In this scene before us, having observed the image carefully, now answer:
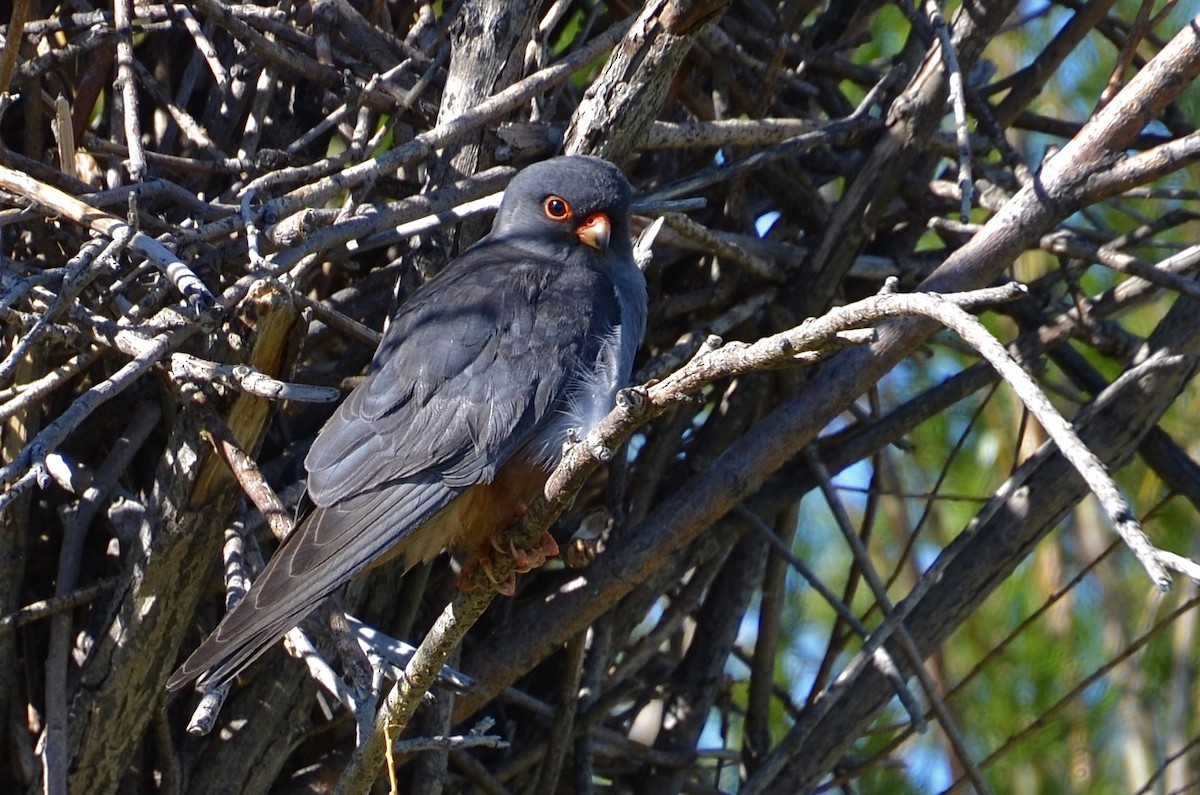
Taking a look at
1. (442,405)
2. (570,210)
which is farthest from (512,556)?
(570,210)

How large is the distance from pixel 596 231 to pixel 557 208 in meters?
0.13

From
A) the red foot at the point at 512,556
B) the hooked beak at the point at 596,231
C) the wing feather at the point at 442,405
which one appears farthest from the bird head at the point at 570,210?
the red foot at the point at 512,556

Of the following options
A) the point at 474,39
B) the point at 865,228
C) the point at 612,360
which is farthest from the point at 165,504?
the point at 865,228

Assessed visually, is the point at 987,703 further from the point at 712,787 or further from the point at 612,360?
the point at 612,360

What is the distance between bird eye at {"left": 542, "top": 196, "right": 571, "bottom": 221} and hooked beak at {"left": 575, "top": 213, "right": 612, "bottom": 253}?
65mm

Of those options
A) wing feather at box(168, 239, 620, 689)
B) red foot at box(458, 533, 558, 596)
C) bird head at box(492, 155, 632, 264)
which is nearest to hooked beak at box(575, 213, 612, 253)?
bird head at box(492, 155, 632, 264)

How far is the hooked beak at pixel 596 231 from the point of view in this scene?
151 inches

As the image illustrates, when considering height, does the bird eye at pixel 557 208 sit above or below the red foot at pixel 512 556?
above

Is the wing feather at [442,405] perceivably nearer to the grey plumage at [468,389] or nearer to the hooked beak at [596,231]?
the grey plumage at [468,389]

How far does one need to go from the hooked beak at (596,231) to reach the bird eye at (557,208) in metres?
0.06

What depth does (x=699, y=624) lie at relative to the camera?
4.28 meters

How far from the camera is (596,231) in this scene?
12.7 ft

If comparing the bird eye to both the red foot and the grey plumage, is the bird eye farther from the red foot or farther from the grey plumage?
the red foot

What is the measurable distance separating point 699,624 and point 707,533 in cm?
37
